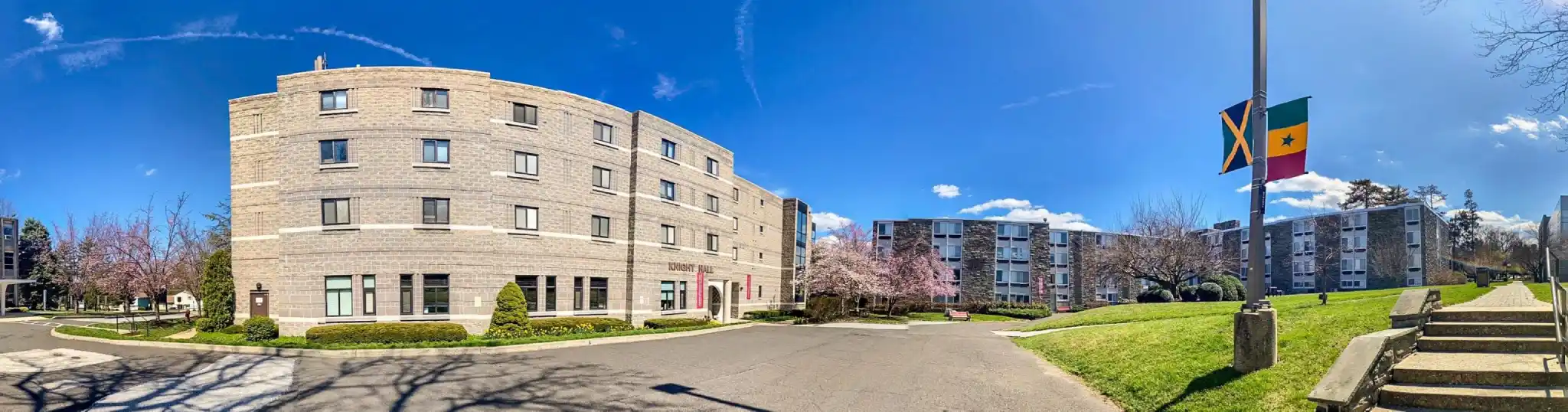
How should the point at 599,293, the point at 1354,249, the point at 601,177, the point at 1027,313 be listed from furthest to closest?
the point at 1354,249
the point at 1027,313
the point at 601,177
the point at 599,293

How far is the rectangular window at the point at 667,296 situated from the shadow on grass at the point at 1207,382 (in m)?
26.7

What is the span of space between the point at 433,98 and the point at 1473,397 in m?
29.1

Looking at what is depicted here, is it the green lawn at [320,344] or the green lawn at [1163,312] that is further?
the green lawn at [1163,312]

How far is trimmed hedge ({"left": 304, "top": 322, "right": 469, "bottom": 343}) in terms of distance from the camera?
21016 mm

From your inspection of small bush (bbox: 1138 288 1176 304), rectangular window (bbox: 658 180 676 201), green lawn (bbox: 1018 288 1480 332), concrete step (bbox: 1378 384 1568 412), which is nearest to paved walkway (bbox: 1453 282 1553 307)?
concrete step (bbox: 1378 384 1568 412)

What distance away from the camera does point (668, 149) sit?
34531 millimetres

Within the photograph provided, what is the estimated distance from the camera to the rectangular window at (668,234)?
3381 cm

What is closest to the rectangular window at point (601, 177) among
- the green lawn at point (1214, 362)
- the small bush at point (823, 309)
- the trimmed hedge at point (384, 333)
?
the trimmed hedge at point (384, 333)

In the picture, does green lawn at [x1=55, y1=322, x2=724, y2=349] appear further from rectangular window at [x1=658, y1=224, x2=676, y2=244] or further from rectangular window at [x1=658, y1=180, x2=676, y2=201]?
rectangular window at [x1=658, y1=180, x2=676, y2=201]

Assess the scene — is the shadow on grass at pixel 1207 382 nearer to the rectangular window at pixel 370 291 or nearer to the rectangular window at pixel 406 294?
the rectangular window at pixel 406 294

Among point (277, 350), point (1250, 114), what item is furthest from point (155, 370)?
point (1250, 114)

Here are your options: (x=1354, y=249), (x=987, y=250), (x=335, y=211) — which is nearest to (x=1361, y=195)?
(x=1354, y=249)

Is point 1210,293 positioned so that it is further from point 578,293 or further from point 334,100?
point 334,100

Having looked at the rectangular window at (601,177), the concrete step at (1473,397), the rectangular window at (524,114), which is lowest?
the concrete step at (1473,397)
